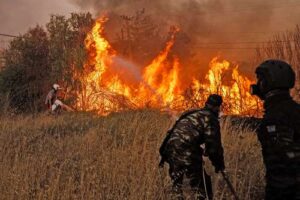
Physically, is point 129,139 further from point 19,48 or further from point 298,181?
point 19,48

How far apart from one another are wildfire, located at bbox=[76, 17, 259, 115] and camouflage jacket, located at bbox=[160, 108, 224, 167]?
10.6m

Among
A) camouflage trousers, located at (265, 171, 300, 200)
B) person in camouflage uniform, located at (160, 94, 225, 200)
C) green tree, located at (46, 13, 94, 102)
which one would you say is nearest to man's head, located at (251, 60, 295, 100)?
camouflage trousers, located at (265, 171, 300, 200)

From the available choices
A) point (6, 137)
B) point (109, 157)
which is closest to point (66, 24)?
point (6, 137)

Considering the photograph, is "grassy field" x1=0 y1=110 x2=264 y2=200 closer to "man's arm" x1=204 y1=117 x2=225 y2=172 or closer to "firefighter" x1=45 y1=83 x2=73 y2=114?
"man's arm" x1=204 y1=117 x2=225 y2=172

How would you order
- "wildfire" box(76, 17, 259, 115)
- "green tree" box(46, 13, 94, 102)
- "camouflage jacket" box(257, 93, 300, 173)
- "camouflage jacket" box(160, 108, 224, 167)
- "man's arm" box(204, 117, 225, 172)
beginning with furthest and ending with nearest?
"green tree" box(46, 13, 94, 102) < "wildfire" box(76, 17, 259, 115) < "camouflage jacket" box(160, 108, 224, 167) < "man's arm" box(204, 117, 225, 172) < "camouflage jacket" box(257, 93, 300, 173)

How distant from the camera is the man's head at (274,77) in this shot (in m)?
3.83

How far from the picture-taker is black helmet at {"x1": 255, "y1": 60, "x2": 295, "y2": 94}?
3824 millimetres

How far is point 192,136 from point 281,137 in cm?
212

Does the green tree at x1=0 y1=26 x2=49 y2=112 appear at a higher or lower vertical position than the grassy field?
higher

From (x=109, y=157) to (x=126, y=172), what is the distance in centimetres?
87

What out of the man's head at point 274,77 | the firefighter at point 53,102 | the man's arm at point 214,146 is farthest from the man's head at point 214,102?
the firefighter at point 53,102

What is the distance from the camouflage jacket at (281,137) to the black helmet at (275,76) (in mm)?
164

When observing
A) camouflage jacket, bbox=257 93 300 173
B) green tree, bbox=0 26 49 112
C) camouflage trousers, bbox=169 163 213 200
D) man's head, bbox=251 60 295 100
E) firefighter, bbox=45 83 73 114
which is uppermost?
green tree, bbox=0 26 49 112

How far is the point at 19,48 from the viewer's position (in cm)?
2666
